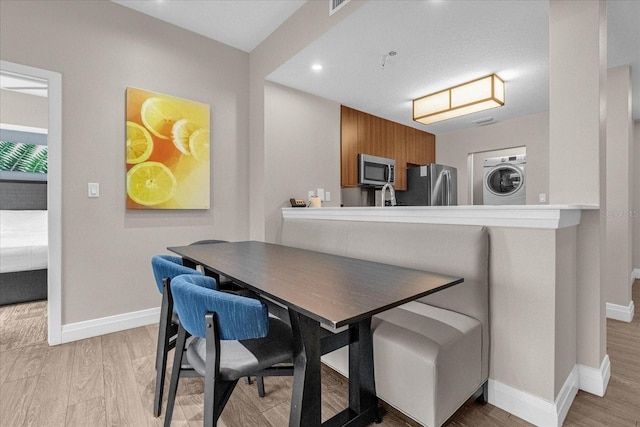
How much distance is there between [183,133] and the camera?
2.84m

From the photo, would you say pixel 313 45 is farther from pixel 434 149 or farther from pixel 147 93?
pixel 434 149

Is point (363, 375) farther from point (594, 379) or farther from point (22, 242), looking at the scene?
point (22, 242)

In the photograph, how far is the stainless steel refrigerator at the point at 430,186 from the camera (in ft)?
14.7

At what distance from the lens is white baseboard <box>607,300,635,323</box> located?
279 centimetres

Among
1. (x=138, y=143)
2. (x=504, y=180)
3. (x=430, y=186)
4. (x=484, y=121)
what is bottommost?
(x=430, y=186)

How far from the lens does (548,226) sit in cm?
142

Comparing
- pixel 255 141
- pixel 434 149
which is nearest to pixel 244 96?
pixel 255 141

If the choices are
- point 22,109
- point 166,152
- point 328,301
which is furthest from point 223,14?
point 22,109

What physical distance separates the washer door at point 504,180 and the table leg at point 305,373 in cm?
455

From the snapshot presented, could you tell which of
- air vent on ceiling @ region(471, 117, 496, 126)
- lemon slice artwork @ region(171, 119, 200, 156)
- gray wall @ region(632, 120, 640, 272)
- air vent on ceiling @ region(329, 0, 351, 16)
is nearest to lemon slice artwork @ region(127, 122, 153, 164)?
lemon slice artwork @ region(171, 119, 200, 156)

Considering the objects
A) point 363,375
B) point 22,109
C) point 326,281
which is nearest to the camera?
point 326,281

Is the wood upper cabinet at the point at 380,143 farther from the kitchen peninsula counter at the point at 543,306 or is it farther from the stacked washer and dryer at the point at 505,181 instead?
the kitchen peninsula counter at the point at 543,306

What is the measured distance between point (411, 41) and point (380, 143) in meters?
1.90

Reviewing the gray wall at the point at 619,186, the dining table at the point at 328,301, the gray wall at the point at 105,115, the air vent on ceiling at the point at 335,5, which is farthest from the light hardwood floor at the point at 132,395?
the air vent on ceiling at the point at 335,5
